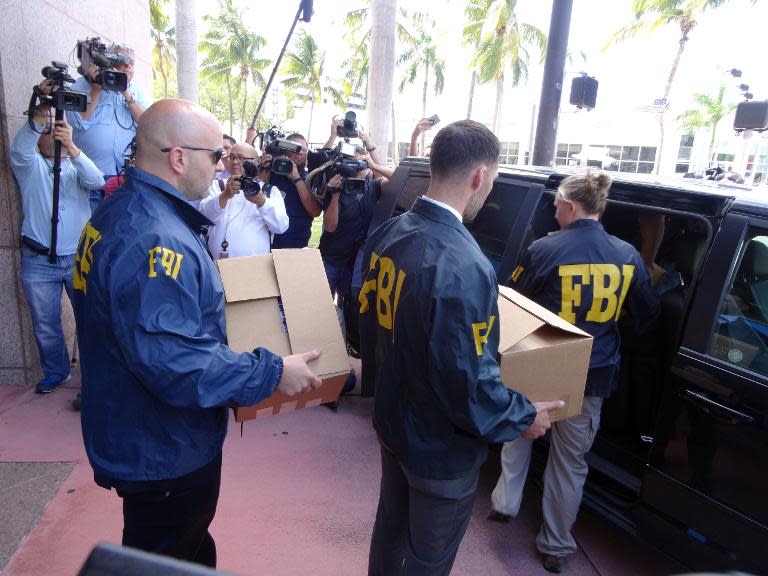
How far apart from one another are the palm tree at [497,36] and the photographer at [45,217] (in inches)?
1004

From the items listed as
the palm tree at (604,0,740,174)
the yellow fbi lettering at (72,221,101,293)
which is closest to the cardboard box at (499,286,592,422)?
the yellow fbi lettering at (72,221,101,293)

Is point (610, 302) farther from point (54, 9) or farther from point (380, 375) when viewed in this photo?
point (54, 9)

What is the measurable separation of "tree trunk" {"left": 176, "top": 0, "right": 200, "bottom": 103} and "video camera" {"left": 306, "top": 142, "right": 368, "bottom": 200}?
7614mm

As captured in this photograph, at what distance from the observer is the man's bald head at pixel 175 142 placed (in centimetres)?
169

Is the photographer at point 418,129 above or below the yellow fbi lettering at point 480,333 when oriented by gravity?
above

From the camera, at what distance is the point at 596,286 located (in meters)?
2.56

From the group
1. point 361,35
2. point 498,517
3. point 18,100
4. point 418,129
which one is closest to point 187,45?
point 418,129

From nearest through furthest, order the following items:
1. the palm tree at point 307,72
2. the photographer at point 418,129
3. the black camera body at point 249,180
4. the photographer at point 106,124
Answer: the black camera body at point 249,180, the photographer at point 106,124, the photographer at point 418,129, the palm tree at point 307,72

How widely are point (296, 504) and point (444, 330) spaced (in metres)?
1.94

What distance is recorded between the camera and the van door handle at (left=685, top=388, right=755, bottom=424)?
2074 mm

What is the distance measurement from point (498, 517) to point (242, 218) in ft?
8.67

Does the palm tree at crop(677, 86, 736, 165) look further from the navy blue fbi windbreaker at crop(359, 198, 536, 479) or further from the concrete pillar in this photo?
the navy blue fbi windbreaker at crop(359, 198, 536, 479)

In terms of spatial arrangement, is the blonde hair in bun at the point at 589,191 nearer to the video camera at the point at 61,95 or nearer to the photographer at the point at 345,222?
Answer: the photographer at the point at 345,222

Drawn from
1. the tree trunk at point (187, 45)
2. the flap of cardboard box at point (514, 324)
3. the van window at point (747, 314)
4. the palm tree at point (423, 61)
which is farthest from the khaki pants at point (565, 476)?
the palm tree at point (423, 61)
